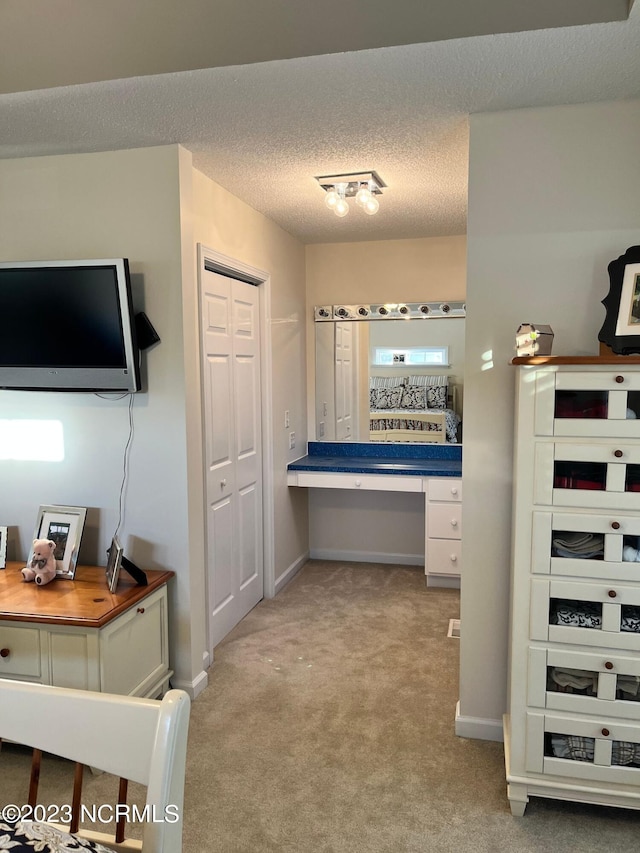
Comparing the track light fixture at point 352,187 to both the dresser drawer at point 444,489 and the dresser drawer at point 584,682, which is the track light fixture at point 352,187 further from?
the dresser drawer at point 584,682

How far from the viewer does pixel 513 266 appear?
2.47m

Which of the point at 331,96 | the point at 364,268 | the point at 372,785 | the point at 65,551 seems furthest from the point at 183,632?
the point at 364,268

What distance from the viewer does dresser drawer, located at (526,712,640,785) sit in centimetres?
212

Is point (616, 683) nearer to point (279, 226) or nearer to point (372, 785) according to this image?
point (372, 785)

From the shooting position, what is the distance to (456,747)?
260cm

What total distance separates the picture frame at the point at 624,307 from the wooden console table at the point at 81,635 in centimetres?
207

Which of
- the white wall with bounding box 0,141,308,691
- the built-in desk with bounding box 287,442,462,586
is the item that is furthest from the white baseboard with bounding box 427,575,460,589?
the white wall with bounding box 0,141,308,691

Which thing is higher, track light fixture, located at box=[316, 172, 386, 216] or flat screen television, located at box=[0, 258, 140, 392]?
track light fixture, located at box=[316, 172, 386, 216]

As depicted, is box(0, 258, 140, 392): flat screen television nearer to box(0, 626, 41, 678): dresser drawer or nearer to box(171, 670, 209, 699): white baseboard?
box(0, 626, 41, 678): dresser drawer

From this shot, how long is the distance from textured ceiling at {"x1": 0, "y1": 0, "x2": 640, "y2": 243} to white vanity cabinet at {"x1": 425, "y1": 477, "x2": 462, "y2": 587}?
76.4 inches

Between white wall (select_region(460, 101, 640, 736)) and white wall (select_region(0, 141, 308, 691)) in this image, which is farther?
white wall (select_region(0, 141, 308, 691))

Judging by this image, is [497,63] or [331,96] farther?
[331,96]

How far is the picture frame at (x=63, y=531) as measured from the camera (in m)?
2.86

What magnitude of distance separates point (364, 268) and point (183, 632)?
116 inches
